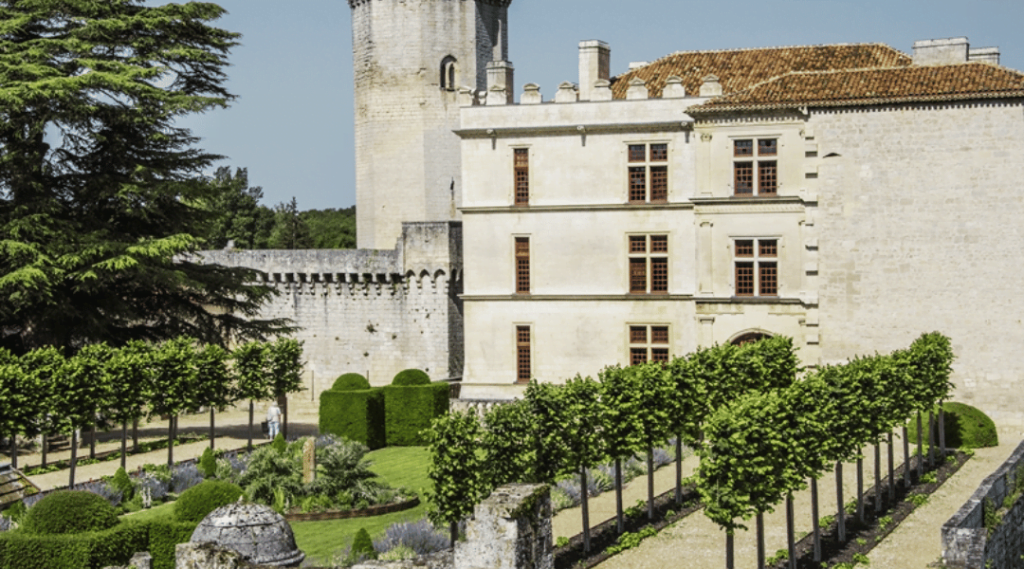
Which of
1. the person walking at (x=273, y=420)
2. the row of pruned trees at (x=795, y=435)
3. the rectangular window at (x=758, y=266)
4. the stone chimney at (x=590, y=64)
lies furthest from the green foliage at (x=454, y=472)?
the stone chimney at (x=590, y=64)

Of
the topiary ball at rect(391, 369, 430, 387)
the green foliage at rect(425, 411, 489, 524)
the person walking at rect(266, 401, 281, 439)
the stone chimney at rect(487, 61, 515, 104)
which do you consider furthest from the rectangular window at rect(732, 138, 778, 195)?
the green foliage at rect(425, 411, 489, 524)

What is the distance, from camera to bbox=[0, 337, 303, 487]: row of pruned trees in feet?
87.4

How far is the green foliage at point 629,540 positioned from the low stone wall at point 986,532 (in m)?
4.77

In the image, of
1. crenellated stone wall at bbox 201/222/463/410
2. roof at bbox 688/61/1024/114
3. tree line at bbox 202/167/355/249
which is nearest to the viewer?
roof at bbox 688/61/1024/114

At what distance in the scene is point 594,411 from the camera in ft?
72.2

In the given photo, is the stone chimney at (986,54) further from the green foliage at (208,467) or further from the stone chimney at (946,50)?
the green foliage at (208,467)

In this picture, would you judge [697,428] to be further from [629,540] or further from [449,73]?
[449,73]

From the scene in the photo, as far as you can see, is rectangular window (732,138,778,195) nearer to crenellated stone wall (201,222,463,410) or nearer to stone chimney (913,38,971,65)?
stone chimney (913,38,971,65)

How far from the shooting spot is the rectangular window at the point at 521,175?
37.3m

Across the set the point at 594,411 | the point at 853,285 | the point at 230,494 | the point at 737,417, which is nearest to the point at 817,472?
the point at 737,417

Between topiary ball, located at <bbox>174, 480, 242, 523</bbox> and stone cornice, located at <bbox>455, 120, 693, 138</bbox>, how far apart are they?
62.8 feet

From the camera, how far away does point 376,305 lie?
44.6m

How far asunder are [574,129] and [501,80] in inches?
122

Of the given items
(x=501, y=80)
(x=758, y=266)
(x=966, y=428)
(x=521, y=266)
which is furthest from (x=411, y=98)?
(x=966, y=428)
